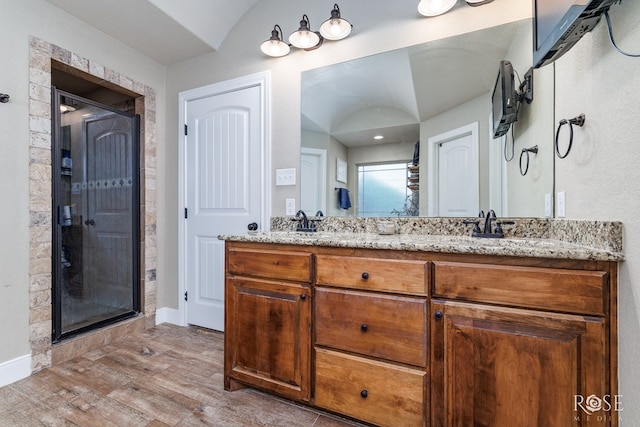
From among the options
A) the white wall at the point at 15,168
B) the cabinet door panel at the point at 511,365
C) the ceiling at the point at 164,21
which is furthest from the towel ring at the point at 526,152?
the white wall at the point at 15,168

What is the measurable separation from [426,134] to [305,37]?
1117 mm

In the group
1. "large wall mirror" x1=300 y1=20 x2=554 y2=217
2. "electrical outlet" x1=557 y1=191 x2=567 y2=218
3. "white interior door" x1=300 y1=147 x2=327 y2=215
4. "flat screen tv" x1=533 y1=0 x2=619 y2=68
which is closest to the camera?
"flat screen tv" x1=533 y1=0 x2=619 y2=68

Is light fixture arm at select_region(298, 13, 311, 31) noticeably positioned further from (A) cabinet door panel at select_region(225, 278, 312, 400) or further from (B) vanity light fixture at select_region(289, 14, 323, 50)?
(A) cabinet door panel at select_region(225, 278, 312, 400)

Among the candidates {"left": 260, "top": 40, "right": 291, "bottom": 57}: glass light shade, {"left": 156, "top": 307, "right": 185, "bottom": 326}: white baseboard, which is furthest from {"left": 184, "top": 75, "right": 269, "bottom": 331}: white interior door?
{"left": 260, "top": 40, "right": 291, "bottom": 57}: glass light shade

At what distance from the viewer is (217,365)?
195cm

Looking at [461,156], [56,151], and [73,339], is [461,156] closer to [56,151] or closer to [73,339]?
[56,151]

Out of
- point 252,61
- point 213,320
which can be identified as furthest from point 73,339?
point 252,61

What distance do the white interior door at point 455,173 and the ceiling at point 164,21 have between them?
6.48 feet

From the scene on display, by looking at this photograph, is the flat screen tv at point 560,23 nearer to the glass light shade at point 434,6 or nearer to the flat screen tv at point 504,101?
the flat screen tv at point 504,101

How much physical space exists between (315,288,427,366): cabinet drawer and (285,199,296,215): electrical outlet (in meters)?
0.92

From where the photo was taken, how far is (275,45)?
215cm

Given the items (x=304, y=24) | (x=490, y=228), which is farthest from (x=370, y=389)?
(x=304, y=24)

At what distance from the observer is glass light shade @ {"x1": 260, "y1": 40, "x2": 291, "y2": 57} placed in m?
2.15

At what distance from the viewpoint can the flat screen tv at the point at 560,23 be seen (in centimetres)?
84
